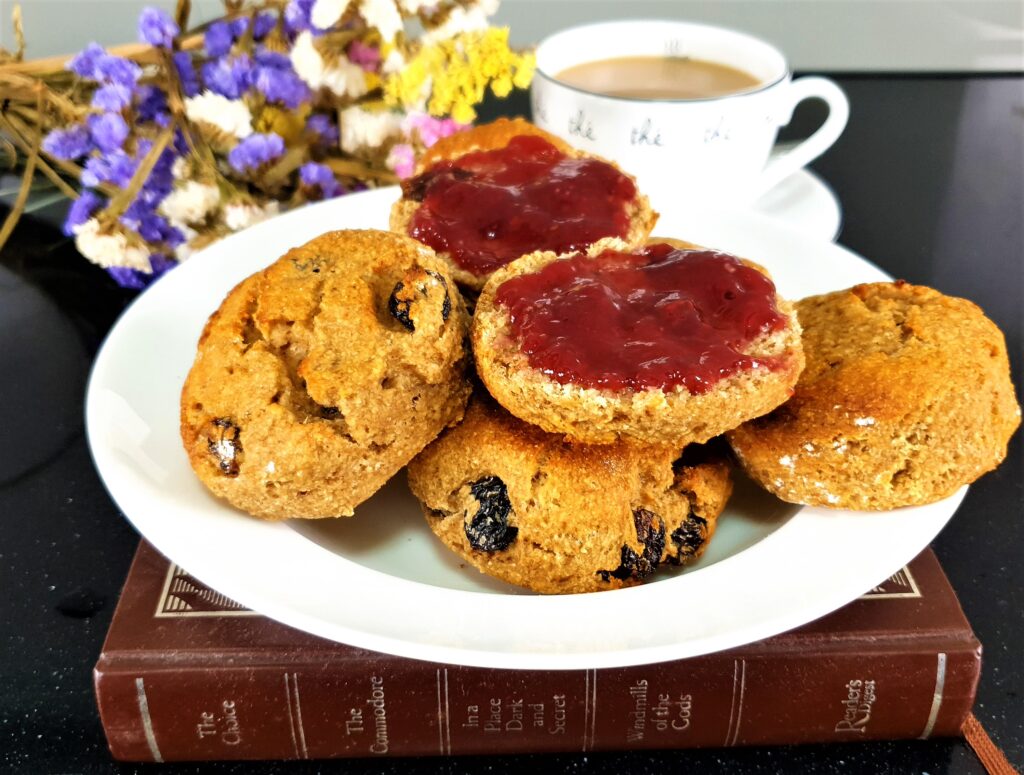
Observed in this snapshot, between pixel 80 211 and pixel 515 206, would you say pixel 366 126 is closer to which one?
pixel 80 211

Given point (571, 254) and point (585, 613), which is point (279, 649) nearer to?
point (585, 613)

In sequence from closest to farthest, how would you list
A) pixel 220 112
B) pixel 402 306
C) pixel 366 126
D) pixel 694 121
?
pixel 402 306 → pixel 220 112 → pixel 694 121 → pixel 366 126

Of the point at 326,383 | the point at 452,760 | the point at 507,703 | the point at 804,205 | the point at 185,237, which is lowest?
the point at 452,760

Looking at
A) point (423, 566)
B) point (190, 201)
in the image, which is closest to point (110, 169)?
point (190, 201)

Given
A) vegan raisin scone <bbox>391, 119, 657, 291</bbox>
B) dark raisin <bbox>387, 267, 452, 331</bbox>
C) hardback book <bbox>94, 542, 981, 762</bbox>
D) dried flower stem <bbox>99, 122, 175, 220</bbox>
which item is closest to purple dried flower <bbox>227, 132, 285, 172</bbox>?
dried flower stem <bbox>99, 122, 175, 220</bbox>

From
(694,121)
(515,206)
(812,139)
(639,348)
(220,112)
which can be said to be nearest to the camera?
(639,348)

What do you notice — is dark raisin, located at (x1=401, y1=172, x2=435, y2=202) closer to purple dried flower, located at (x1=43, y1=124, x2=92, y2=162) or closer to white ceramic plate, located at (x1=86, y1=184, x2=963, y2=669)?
white ceramic plate, located at (x1=86, y1=184, x2=963, y2=669)
